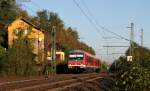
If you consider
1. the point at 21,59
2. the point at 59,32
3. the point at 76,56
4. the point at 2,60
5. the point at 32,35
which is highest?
the point at 59,32

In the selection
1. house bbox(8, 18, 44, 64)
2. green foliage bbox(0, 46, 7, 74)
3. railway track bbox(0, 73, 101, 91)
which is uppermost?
house bbox(8, 18, 44, 64)

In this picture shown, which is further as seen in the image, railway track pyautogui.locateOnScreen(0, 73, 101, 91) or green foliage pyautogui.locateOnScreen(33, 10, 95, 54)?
green foliage pyautogui.locateOnScreen(33, 10, 95, 54)

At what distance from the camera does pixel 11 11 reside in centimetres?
8181

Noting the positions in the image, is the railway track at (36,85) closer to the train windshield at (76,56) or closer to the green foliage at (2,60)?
the green foliage at (2,60)

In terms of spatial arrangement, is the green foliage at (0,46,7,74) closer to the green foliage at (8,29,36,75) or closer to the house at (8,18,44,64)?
the green foliage at (8,29,36,75)

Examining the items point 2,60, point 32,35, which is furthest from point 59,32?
point 2,60

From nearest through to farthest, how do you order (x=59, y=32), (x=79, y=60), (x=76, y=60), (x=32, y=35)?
(x=79, y=60) < (x=76, y=60) < (x=32, y=35) < (x=59, y=32)

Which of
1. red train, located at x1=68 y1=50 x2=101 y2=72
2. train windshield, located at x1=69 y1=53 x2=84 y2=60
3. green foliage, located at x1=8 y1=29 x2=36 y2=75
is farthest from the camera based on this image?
train windshield, located at x1=69 y1=53 x2=84 y2=60

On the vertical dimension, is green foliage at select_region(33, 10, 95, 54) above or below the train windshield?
above

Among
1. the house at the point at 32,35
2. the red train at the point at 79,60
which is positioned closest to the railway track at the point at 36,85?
the red train at the point at 79,60

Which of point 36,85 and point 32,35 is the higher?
point 32,35

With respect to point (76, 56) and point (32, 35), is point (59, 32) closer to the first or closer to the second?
point (32, 35)

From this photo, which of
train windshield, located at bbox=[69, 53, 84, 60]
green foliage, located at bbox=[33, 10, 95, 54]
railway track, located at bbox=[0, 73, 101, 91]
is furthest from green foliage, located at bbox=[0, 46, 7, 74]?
green foliage, located at bbox=[33, 10, 95, 54]

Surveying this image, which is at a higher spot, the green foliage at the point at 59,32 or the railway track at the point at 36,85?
the green foliage at the point at 59,32
